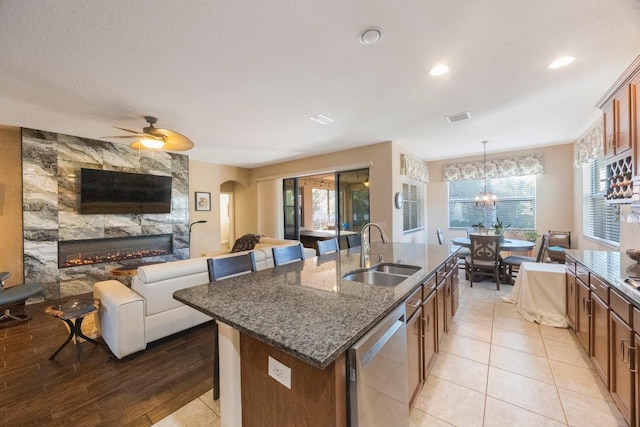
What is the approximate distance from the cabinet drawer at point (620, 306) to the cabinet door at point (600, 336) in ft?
0.41

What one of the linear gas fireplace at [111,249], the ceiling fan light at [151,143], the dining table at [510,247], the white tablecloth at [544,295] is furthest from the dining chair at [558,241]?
the linear gas fireplace at [111,249]

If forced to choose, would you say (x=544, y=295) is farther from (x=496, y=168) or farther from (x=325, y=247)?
(x=496, y=168)

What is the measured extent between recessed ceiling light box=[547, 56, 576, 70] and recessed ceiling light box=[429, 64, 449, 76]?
2.97 feet

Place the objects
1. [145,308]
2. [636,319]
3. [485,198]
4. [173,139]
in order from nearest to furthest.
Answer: [636,319]
[145,308]
[173,139]
[485,198]

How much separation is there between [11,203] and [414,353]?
19.7 feet

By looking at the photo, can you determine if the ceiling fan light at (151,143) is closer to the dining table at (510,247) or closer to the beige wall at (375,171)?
the beige wall at (375,171)

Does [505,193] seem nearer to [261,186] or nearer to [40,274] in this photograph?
[261,186]

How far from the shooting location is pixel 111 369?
2221 mm

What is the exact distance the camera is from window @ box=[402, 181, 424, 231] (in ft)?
17.9

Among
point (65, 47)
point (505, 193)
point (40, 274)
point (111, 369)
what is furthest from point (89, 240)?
point (505, 193)

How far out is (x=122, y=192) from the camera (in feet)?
16.1

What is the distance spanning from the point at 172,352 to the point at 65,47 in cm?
277

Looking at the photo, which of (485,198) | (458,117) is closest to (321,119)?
(458,117)

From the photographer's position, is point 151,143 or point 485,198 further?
point 485,198
